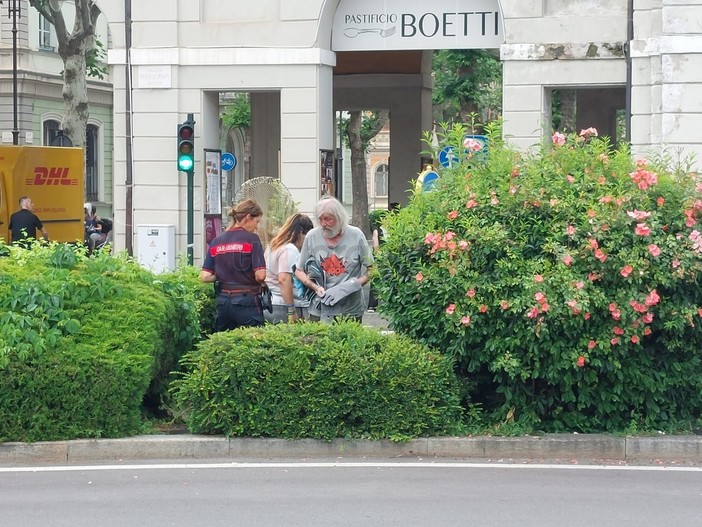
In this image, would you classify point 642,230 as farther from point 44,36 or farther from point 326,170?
point 44,36

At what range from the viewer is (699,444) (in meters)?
9.80

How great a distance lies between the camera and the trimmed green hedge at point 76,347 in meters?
9.68

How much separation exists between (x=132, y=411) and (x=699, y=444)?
13.3 ft

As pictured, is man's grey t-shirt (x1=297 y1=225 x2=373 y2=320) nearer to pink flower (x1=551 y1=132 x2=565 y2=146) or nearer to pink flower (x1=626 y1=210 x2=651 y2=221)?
pink flower (x1=551 y1=132 x2=565 y2=146)

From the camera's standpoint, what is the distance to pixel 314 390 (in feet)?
32.2

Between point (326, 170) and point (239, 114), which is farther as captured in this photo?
point (239, 114)

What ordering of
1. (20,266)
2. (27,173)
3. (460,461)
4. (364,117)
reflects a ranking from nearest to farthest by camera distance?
(460,461) < (20,266) < (27,173) < (364,117)

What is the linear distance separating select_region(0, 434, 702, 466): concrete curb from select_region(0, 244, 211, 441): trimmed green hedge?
0.26 m

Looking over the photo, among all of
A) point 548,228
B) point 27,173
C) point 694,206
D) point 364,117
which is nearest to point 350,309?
point 548,228

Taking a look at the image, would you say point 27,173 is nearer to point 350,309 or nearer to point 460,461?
point 350,309

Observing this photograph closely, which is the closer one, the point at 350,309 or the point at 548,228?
the point at 548,228

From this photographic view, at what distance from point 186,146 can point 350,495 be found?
15.3m

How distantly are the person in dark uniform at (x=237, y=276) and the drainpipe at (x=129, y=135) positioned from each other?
12.6m

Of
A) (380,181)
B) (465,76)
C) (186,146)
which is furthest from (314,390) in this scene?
(380,181)
